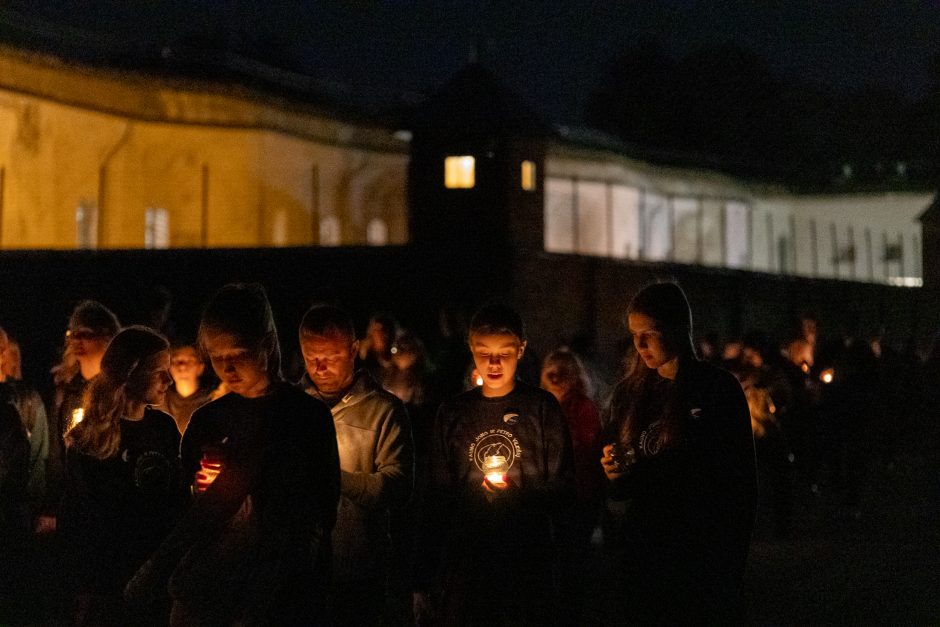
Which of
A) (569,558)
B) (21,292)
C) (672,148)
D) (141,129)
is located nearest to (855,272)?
(672,148)

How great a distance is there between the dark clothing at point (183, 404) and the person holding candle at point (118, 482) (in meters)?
3.27

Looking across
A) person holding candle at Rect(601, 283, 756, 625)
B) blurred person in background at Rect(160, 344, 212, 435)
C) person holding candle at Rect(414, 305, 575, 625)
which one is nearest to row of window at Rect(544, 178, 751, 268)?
blurred person in background at Rect(160, 344, 212, 435)

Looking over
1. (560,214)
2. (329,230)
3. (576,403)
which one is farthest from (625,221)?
(576,403)

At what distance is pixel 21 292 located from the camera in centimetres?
2405

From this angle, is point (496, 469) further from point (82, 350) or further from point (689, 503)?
point (82, 350)

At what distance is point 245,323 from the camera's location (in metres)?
4.51

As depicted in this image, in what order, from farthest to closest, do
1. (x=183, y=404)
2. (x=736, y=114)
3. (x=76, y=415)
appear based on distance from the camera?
(x=736, y=114) < (x=183, y=404) < (x=76, y=415)

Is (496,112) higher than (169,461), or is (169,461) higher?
(496,112)

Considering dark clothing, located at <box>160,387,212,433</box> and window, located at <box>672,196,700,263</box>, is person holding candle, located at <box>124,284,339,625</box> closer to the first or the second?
dark clothing, located at <box>160,387,212,433</box>

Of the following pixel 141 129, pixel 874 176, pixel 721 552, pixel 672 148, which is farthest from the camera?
pixel 672 148

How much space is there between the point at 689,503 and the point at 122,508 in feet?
7.69

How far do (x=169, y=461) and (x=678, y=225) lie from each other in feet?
139

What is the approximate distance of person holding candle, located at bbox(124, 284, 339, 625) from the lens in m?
4.34

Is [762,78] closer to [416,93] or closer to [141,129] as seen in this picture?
[416,93]
